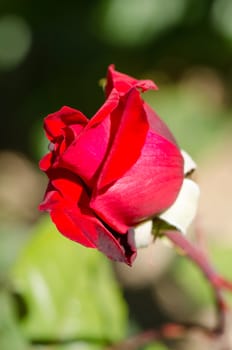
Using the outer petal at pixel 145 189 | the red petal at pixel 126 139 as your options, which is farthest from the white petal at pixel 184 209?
the red petal at pixel 126 139

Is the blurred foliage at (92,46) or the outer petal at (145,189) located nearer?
the outer petal at (145,189)

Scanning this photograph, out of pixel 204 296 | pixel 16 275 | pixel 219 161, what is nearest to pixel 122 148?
pixel 16 275

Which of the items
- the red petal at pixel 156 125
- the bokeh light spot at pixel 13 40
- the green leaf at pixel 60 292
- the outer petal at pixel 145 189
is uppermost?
the red petal at pixel 156 125

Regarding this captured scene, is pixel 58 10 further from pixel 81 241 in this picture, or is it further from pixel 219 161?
pixel 81 241

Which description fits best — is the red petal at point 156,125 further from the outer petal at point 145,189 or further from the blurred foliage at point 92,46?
the blurred foliage at point 92,46

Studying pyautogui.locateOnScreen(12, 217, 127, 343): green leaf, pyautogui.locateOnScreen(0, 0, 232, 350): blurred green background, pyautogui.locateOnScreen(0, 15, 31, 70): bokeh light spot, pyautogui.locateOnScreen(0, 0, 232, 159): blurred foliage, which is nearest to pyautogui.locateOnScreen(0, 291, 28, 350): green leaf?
pyautogui.locateOnScreen(12, 217, 127, 343): green leaf

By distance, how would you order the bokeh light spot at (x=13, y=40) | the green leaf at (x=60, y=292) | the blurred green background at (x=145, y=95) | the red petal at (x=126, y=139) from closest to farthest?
the red petal at (x=126, y=139), the green leaf at (x=60, y=292), the blurred green background at (x=145, y=95), the bokeh light spot at (x=13, y=40)

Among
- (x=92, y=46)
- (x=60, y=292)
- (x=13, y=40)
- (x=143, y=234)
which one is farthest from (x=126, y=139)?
(x=13, y=40)

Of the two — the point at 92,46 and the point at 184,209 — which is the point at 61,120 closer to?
the point at 184,209
